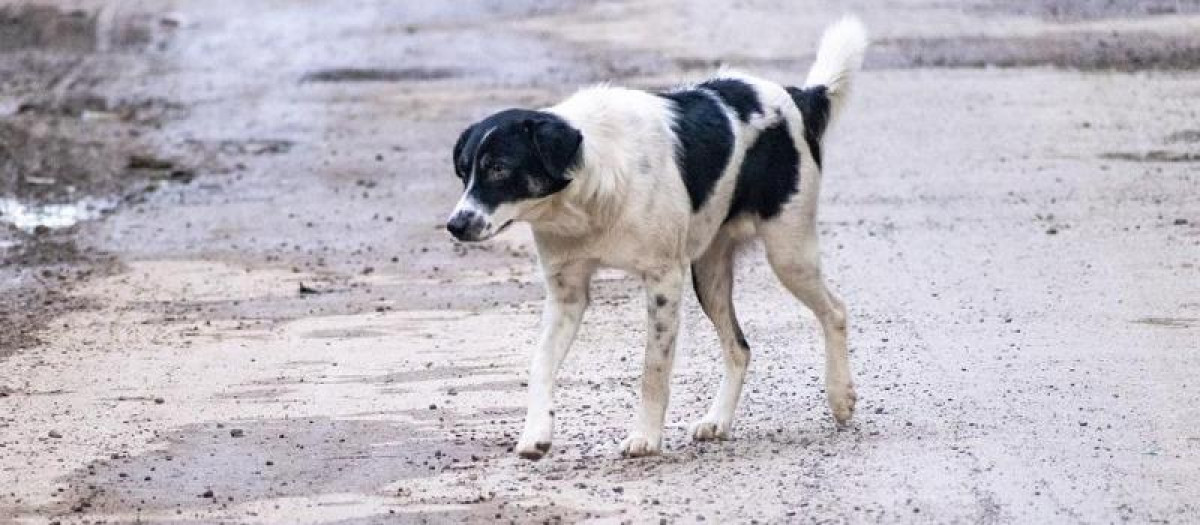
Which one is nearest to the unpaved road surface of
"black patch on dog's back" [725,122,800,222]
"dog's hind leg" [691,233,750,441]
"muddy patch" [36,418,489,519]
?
"muddy patch" [36,418,489,519]

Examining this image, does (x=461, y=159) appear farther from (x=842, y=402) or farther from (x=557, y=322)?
(x=842, y=402)

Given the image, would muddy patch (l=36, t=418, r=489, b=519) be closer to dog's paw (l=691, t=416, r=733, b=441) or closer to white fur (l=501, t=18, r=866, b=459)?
white fur (l=501, t=18, r=866, b=459)

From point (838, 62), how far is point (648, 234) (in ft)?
4.77

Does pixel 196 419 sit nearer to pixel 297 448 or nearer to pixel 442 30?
pixel 297 448

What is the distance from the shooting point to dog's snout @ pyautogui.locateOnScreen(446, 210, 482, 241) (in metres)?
7.64

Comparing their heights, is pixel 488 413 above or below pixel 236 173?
above

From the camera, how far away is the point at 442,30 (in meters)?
22.6

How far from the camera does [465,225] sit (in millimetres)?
7652

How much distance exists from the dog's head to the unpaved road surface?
92 centimetres

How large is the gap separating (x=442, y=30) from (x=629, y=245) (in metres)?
14.9

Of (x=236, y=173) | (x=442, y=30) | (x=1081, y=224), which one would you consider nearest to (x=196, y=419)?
(x=1081, y=224)

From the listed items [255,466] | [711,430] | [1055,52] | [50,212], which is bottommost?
[50,212]

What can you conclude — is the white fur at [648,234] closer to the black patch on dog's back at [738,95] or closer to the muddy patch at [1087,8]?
the black patch on dog's back at [738,95]

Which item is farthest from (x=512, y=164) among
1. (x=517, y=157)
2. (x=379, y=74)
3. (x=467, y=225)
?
(x=379, y=74)
